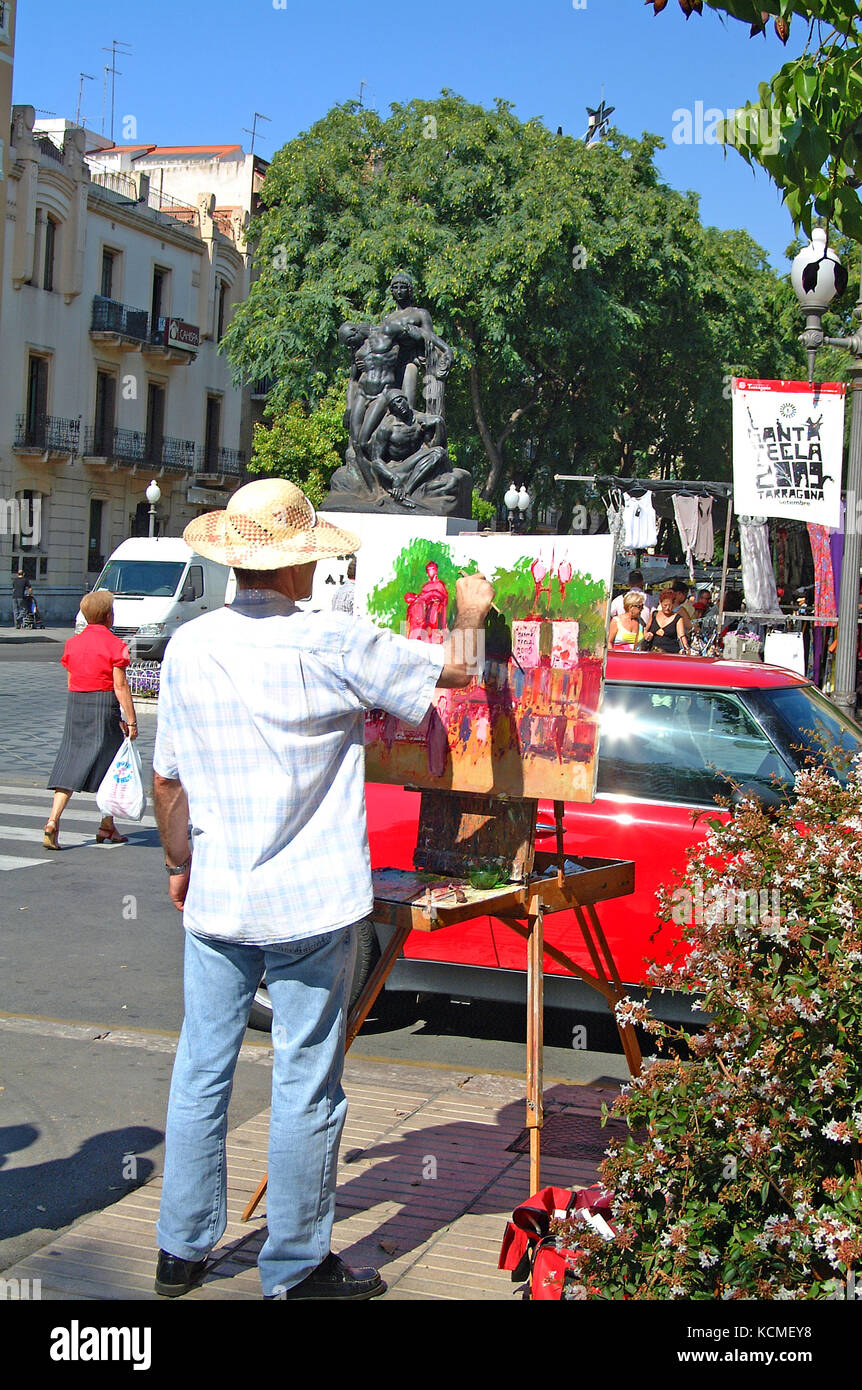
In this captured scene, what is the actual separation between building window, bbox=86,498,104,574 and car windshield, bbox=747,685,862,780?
38.4m

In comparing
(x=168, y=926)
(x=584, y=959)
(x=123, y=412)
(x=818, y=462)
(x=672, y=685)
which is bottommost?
(x=168, y=926)

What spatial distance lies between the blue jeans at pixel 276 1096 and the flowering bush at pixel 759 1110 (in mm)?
640

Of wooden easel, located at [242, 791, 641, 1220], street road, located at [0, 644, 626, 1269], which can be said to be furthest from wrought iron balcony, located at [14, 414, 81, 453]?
wooden easel, located at [242, 791, 641, 1220]

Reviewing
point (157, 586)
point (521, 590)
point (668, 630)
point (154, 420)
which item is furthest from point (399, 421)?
point (154, 420)

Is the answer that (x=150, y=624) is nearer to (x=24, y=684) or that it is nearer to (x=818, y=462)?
(x=24, y=684)

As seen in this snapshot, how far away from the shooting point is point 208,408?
4853cm

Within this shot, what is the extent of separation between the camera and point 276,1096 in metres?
3.29

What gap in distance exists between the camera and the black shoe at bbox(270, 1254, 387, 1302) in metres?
3.32

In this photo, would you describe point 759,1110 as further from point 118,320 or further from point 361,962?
point 118,320

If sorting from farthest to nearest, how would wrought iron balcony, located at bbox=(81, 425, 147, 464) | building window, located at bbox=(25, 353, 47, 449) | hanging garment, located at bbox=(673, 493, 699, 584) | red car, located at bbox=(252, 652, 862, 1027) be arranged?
wrought iron balcony, located at bbox=(81, 425, 147, 464)
building window, located at bbox=(25, 353, 47, 449)
hanging garment, located at bbox=(673, 493, 699, 584)
red car, located at bbox=(252, 652, 862, 1027)

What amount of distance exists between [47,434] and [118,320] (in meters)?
4.99

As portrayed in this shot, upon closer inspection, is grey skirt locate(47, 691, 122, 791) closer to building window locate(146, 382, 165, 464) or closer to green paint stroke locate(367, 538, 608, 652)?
green paint stroke locate(367, 538, 608, 652)

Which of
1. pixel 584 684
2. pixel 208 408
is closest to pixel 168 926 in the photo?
pixel 584 684
